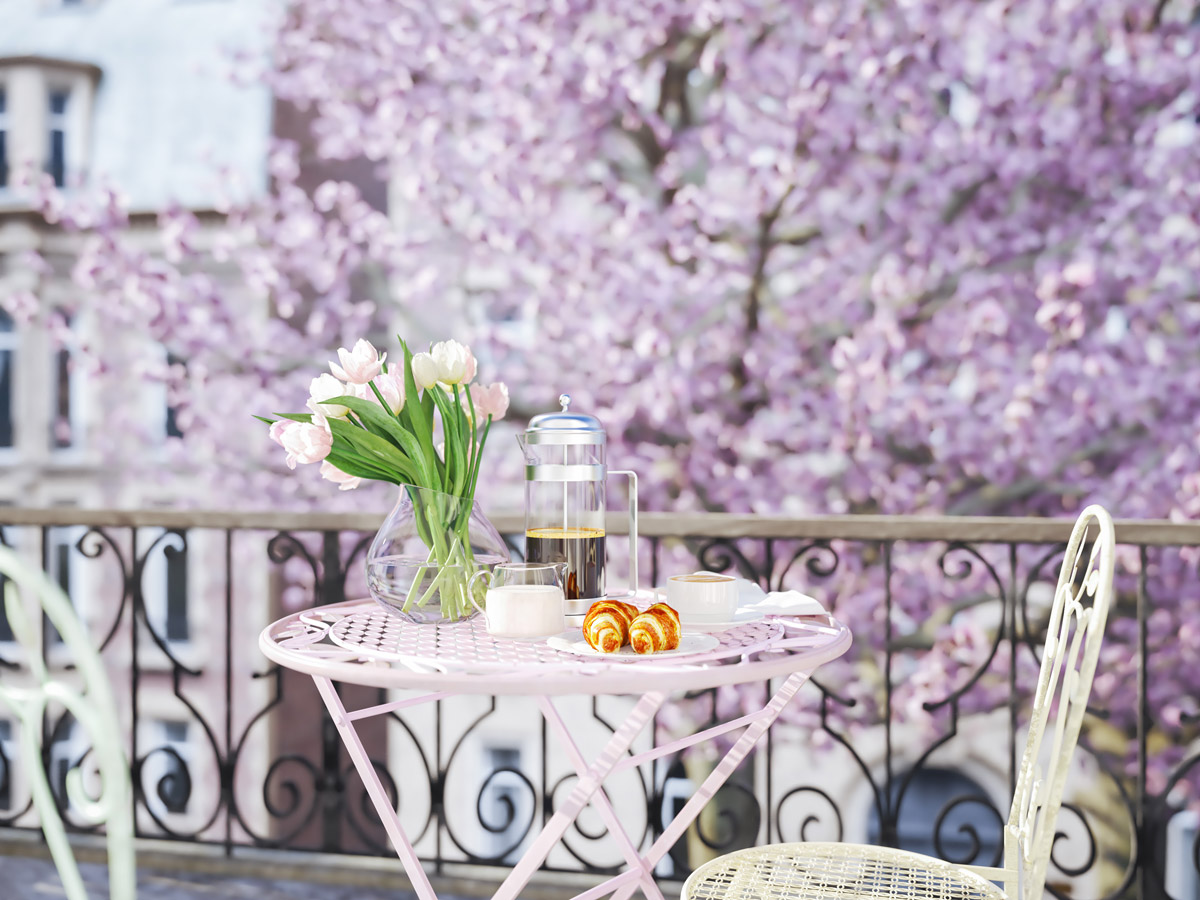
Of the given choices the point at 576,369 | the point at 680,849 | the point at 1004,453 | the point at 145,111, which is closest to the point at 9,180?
the point at 145,111

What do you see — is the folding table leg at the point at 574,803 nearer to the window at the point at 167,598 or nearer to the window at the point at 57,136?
the window at the point at 167,598

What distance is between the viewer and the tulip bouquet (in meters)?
1.20

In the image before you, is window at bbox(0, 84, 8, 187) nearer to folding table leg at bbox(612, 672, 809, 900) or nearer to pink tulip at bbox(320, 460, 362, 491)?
pink tulip at bbox(320, 460, 362, 491)

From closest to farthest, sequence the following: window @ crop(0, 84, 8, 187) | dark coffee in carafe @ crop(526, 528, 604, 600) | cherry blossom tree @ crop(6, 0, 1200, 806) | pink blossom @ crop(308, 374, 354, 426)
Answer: pink blossom @ crop(308, 374, 354, 426), dark coffee in carafe @ crop(526, 528, 604, 600), cherry blossom tree @ crop(6, 0, 1200, 806), window @ crop(0, 84, 8, 187)

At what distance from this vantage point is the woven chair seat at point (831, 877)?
123 centimetres

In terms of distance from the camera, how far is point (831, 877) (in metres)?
1.28

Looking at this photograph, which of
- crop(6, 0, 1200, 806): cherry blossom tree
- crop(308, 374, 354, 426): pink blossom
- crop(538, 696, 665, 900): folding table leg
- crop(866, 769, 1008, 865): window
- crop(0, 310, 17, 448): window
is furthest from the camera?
crop(0, 310, 17, 448): window

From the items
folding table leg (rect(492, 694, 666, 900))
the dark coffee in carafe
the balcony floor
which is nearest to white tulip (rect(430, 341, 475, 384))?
the dark coffee in carafe

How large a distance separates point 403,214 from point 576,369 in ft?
7.67

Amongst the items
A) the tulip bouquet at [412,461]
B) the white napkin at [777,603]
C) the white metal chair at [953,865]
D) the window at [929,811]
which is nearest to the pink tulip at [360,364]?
the tulip bouquet at [412,461]

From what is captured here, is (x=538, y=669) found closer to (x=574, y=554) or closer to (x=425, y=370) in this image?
(x=574, y=554)

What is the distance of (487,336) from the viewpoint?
4.22 metres

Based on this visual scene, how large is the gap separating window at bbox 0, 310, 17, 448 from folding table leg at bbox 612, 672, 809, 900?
6.32m

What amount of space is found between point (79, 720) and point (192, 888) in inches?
81.3
